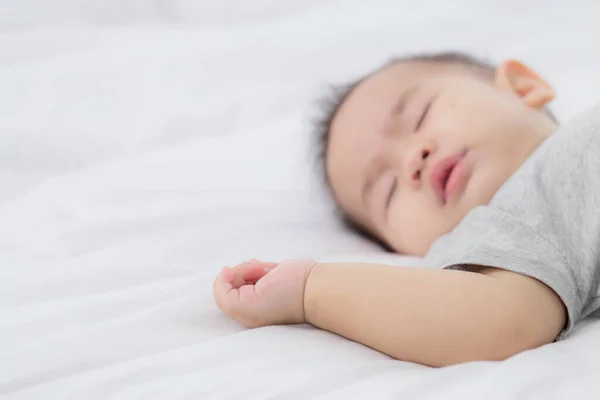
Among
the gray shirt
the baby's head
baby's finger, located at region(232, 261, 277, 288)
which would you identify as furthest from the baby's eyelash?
baby's finger, located at region(232, 261, 277, 288)

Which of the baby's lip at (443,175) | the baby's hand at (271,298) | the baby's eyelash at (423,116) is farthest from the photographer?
the baby's eyelash at (423,116)

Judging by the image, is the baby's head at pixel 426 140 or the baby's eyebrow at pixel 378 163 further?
the baby's eyebrow at pixel 378 163

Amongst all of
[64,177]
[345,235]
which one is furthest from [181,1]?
[345,235]

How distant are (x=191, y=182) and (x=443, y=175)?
22.2 inches

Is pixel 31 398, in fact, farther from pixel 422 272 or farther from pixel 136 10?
pixel 136 10

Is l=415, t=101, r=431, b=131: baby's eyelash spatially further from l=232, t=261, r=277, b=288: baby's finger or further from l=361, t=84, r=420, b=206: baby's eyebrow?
l=232, t=261, r=277, b=288: baby's finger

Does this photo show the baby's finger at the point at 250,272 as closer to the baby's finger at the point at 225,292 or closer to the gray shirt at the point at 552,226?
the baby's finger at the point at 225,292

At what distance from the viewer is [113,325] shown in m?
0.96

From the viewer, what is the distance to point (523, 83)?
1454 millimetres

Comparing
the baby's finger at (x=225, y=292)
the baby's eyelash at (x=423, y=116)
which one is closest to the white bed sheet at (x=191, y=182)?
the baby's finger at (x=225, y=292)

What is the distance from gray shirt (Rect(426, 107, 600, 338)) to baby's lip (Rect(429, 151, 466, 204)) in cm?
11

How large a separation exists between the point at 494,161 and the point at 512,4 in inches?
43.7

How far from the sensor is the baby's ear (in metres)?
1.39

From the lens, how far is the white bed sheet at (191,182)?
82 centimetres
